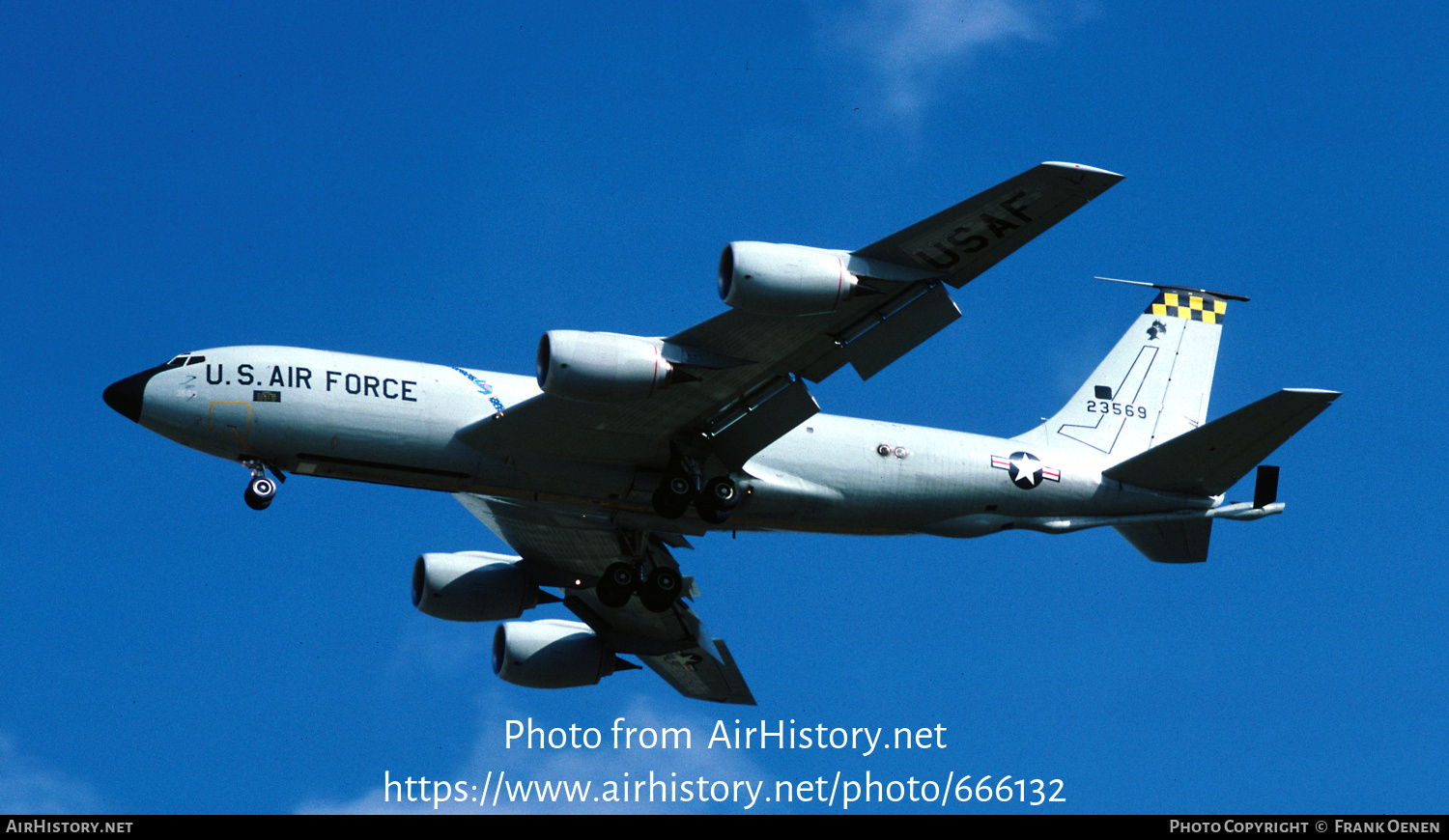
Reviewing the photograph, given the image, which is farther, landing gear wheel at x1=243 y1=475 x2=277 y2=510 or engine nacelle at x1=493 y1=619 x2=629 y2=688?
engine nacelle at x1=493 y1=619 x2=629 y2=688

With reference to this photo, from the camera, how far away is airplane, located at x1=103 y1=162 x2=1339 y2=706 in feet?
94.2

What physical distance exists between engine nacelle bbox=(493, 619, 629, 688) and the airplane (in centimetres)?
162

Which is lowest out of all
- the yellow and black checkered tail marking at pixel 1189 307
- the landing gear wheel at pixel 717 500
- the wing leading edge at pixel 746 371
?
the landing gear wheel at pixel 717 500

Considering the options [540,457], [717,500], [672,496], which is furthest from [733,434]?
[540,457]

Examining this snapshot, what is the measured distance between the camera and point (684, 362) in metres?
30.0

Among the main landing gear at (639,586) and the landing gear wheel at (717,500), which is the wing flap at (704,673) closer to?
the main landing gear at (639,586)

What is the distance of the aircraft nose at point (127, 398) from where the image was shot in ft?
101

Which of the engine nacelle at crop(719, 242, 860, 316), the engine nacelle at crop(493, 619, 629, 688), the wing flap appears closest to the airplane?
the engine nacelle at crop(719, 242, 860, 316)

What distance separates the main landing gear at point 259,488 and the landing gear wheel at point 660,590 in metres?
8.40

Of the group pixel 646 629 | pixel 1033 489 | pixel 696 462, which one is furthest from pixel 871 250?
pixel 646 629

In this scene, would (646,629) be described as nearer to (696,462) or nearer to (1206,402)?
(696,462)

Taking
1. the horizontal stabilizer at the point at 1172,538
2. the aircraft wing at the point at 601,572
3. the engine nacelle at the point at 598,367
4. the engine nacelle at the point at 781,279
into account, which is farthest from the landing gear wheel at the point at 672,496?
the horizontal stabilizer at the point at 1172,538

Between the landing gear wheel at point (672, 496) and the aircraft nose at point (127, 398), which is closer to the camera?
the aircraft nose at point (127, 398)

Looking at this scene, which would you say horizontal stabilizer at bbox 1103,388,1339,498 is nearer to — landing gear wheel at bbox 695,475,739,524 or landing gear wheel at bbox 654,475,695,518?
landing gear wheel at bbox 695,475,739,524
